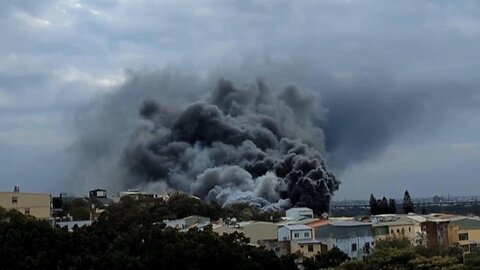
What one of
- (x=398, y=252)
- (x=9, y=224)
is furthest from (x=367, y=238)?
(x=9, y=224)

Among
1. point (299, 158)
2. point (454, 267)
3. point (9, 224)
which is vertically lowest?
point (454, 267)

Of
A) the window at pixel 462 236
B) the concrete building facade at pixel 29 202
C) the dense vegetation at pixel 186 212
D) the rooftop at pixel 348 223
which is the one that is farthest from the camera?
the dense vegetation at pixel 186 212

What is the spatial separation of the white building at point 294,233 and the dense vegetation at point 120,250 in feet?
53.1

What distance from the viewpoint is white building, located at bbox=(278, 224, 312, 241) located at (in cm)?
5538

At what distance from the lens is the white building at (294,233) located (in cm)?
5538

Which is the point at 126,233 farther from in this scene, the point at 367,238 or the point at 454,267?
the point at 367,238

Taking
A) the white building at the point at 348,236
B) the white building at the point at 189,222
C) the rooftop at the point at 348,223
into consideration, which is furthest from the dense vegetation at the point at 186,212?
the white building at the point at 348,236

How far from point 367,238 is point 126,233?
A: 77.2ft

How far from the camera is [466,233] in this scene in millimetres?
58719

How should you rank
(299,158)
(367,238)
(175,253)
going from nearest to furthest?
(175,253)
(367,238)
(299,158)

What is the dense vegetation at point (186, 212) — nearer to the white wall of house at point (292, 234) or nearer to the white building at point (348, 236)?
the white wall of house at point (292, 234)

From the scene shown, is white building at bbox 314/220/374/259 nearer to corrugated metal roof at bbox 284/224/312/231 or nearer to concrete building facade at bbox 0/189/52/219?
corrugated metal roof at bbox 284/224/312/231

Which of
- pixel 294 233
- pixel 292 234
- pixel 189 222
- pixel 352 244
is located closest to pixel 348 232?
pixel 352 244

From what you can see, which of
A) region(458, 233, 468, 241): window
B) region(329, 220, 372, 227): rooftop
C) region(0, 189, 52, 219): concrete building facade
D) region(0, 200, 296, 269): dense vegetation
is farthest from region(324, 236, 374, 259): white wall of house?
region(0, 189, 52, 219): concrete building facade
